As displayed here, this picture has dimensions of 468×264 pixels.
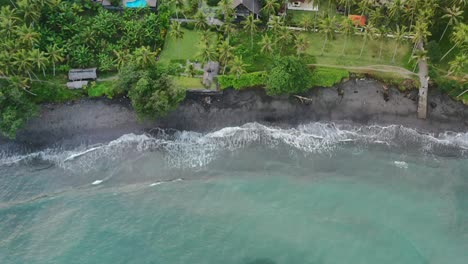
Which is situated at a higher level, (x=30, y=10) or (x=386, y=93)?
(x=30, y=10)

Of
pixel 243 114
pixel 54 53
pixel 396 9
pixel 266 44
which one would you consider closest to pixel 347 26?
pixel 396 9

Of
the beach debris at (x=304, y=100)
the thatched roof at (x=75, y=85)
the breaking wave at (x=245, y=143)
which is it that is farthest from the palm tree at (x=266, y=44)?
the thatched roof at (x=75, y=85)

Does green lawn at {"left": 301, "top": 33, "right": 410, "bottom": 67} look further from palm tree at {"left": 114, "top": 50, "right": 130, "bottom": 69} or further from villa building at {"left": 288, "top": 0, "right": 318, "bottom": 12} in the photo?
palm tree at {"left": 114, "top": 50, "right": 130, "bottom": 69}

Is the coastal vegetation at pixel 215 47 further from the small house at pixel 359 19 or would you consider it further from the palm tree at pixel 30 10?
Answer: the small house at pixel 359 19

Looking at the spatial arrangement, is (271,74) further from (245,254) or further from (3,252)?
(3,252)

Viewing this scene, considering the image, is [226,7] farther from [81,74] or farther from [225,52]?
[81,74]
